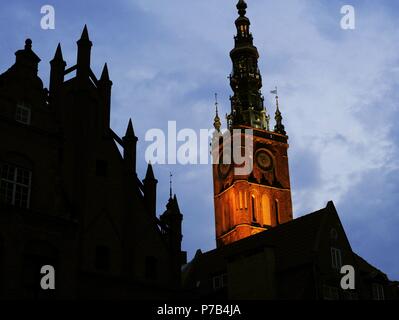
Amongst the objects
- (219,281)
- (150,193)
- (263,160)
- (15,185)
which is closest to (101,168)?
(150,193)

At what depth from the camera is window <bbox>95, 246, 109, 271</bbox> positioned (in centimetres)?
3659

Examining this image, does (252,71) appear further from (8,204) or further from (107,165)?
(8,204)

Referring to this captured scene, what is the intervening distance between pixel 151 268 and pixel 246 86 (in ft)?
220

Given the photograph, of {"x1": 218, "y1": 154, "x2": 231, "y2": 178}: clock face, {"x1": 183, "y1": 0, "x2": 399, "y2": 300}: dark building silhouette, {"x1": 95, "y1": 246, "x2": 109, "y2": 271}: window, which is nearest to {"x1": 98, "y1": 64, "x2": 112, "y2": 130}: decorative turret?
{"x1": 95, "y1": 246, "x2": 109, "y2": 271}: window

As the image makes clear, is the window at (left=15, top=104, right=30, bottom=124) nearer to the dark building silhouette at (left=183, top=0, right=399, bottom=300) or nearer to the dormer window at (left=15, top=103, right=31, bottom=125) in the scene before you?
the dormer window at (left=15, top=103, right=31, bottom=125)

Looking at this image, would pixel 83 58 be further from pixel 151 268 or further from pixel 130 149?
pixel 151 268

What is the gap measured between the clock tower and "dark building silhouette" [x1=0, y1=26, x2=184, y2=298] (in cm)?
4887

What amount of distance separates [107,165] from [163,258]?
21.0ft

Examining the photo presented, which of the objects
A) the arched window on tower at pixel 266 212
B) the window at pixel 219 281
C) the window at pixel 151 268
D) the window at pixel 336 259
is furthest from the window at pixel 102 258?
the arched window on tower at pixel 266 212

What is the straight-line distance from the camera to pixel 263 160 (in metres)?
95.9

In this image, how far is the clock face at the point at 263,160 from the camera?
9538 centimetres
